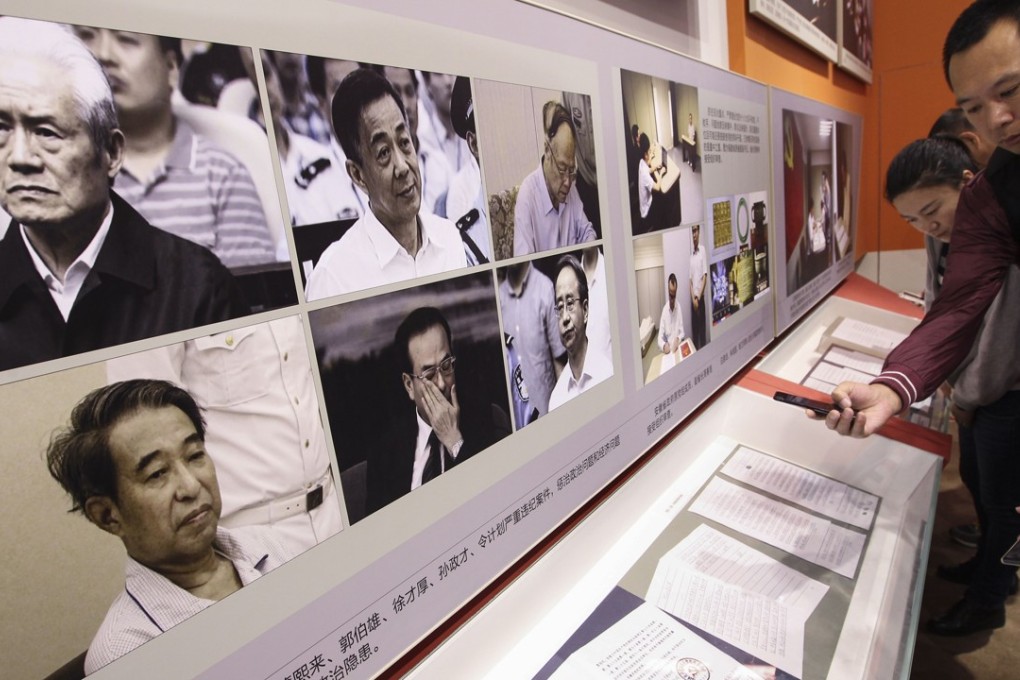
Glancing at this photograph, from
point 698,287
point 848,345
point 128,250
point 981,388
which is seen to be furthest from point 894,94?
point 128,250

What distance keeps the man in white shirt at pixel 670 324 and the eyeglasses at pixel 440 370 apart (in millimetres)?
702

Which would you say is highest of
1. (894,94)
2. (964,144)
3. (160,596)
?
(894,94)

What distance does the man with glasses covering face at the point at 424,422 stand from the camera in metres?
0.70

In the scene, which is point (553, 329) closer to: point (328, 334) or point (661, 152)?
point (328, 334)

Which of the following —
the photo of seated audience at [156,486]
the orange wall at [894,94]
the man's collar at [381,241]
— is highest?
the orange wall at [894,94]

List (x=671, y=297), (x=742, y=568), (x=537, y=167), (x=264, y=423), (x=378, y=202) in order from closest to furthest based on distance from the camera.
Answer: (x=264, y=423), (x=378, y=202), (x=537, y=167), (x=742, y=568), (x=671, y=297)

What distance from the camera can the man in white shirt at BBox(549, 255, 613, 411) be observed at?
3.28 ft

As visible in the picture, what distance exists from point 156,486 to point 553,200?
0.73 m

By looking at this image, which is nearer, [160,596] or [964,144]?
[160,596]

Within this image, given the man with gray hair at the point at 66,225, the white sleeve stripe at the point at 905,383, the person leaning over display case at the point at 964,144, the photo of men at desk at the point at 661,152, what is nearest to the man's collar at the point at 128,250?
the man with gray hair at the point at 66,225

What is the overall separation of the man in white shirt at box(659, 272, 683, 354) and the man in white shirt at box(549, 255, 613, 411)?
0.32m

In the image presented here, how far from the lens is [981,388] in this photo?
4.75 ft

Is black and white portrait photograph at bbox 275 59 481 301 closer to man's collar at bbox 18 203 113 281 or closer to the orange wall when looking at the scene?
man's collar at bbox 18 203 113 281

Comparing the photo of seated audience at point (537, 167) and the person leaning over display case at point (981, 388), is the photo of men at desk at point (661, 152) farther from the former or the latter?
the person leaning over display case at point (981, 388)
